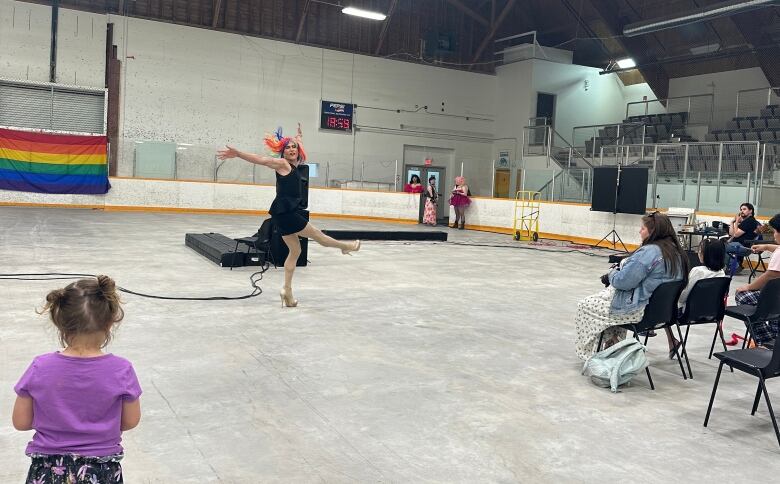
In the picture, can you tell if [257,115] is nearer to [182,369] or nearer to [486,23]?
[486,23]

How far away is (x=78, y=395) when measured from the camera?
1.75m

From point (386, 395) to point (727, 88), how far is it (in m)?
22.9

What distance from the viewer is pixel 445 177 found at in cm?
2570

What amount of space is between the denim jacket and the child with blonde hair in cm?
336

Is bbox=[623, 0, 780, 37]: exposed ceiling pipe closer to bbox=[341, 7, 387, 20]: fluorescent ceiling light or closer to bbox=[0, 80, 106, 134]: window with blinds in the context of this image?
bbox=[341, 7, 387, 20]: fluorescent ceiling light

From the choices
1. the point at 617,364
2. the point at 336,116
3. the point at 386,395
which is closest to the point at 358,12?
the point at 336,116

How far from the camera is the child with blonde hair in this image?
1746 millimetres

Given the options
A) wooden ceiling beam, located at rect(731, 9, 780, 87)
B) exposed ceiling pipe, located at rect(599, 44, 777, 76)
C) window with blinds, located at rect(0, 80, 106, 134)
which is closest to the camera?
window with blinds, located at rect(0, 80, 106, 134)

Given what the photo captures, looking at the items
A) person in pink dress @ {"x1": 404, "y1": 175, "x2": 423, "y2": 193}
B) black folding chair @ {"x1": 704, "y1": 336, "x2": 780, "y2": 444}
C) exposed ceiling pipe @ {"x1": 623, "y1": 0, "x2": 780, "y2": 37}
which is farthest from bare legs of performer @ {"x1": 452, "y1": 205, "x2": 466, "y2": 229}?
black folding chair @ {"x1": 704, "y1": 336, "x2": 780, "y2": 444}

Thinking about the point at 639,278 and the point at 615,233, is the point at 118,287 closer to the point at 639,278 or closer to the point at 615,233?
the point at 639,278

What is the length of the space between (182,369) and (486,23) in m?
23.7

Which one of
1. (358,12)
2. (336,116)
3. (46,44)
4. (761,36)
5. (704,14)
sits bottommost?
(336,116)

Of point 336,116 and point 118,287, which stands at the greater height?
point 336,116

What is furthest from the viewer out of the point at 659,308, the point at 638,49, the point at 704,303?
the point at 638,49
